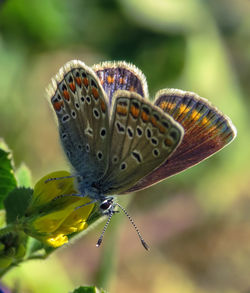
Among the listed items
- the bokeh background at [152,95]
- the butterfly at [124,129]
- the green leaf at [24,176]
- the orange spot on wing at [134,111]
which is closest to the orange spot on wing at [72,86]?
the butterfly at [124,129]

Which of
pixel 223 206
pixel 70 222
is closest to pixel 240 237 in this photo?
pixel 223 206

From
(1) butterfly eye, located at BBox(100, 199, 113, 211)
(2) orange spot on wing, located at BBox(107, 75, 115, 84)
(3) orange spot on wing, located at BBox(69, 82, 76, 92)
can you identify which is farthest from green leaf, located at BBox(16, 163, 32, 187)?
(2) orange spot on wing, located at BBox(107, 75, 115, 84)

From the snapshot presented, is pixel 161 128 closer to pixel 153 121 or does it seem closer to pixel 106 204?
pixel 153 121

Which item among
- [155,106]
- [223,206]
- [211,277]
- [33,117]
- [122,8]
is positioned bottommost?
[211,277]

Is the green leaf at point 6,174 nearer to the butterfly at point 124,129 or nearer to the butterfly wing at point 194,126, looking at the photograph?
the butterfly at point 124,129

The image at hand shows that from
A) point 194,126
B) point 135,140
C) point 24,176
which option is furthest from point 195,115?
point 24,176

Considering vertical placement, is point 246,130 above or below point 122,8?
below

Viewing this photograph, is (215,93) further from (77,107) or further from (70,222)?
(70,222)

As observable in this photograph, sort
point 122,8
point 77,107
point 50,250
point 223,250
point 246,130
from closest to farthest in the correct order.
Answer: point 50,250 < point 77,107 < point 122,8 < point 246,130 < point 223,250
